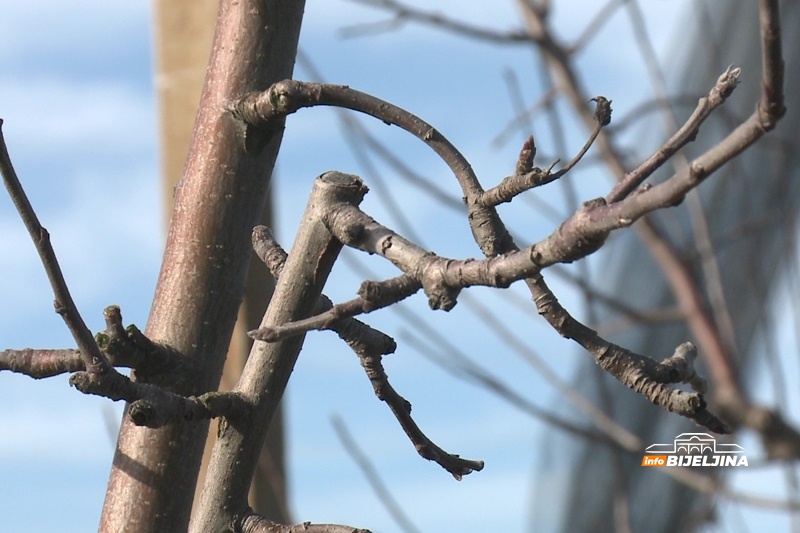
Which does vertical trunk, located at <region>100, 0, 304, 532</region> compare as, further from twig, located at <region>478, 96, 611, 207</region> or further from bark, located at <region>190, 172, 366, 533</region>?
twig, located at <region>478, 96, 611, 207</region>

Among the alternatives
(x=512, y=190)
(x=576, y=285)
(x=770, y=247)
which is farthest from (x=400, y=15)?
(x=512, y=190)

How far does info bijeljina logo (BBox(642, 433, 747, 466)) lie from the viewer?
173 centimetres

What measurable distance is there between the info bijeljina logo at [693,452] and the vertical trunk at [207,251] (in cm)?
100

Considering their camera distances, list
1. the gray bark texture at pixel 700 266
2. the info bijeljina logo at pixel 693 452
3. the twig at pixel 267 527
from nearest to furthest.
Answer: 1. the twig at pixel 267 527
2. the info bijeljina logo at pixel 693 452
3. the gray bark texture at pixel 700 266

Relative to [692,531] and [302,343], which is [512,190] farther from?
[692,531]

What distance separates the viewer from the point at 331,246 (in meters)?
0.91

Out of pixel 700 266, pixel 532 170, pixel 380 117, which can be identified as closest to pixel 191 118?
pixel 700 266

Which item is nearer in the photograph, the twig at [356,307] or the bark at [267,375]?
the twig at [356,307]

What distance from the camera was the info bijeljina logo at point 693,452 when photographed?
68.0 inches

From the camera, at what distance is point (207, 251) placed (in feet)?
3.39

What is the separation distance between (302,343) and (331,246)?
12cm

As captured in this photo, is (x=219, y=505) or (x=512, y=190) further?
(x=219, y=505)

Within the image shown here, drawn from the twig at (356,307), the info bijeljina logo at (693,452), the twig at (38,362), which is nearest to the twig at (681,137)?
the twig at (356,307)

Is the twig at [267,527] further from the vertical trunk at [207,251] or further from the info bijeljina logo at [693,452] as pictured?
the info bijeljina logo at [693,452]
